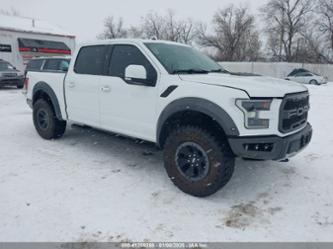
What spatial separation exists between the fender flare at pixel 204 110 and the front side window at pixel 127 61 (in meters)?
0.47

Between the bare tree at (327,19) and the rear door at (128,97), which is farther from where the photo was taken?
the bare tree at (327,19)

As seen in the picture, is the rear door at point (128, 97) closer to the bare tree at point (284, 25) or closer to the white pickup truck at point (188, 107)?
the white pickup truck at point (188, 107)

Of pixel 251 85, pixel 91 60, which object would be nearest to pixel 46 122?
pixel 91 60

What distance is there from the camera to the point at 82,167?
4.47m

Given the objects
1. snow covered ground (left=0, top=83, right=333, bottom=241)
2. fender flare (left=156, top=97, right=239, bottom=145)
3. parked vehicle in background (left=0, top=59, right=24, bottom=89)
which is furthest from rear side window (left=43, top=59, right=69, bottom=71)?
parked vehicle in background (left=0, top=59, right=24, bottom=89)

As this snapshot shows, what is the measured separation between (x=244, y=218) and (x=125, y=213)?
51.2 inches

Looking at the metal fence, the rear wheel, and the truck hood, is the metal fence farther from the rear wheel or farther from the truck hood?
the truck hood

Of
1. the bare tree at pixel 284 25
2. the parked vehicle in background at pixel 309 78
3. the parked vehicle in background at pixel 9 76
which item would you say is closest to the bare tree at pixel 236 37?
the bare tree at pixel 284 25

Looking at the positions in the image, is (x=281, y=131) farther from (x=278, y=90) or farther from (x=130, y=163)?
(x=130, y=163)

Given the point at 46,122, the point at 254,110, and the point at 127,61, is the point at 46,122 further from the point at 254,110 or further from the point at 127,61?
the point at 254,110

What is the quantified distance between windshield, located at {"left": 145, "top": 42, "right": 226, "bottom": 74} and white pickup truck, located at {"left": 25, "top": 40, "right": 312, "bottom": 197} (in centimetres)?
2

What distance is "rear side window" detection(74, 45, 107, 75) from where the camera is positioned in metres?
4.62

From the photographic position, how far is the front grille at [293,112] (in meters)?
3.17

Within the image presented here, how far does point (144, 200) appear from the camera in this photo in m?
3.50
